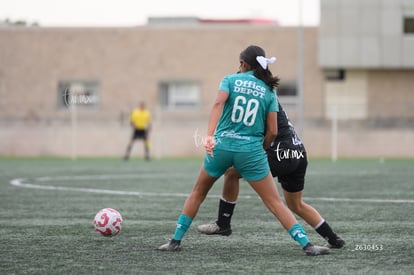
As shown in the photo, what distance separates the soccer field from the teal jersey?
3.54 ft

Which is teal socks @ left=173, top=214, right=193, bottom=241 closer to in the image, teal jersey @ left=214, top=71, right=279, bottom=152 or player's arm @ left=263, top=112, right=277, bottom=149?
teal jersey @ left=214, top=71, right=279, bottom=152

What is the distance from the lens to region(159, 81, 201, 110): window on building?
4650cm

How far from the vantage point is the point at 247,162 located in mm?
8836

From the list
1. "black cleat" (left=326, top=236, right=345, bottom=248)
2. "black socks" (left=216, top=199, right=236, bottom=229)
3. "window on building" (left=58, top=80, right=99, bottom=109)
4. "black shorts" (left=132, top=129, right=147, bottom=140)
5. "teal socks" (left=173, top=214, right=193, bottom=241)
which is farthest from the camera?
"window on building" (left=58, top=80, right=99, bottom=109)

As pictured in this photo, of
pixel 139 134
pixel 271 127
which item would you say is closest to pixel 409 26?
pixel 139 134

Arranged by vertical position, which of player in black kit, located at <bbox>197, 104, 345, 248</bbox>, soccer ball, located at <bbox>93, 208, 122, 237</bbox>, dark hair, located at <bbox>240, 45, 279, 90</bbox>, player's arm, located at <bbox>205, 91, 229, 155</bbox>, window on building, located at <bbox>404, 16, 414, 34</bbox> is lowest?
soccer ball, located at <bbox>93, 208, 122, 237</bbox>

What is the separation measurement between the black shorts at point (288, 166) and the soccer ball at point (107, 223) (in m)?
1.89

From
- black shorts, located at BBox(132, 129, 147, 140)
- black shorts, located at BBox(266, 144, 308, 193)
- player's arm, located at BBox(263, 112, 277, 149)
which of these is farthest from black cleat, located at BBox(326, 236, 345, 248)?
black shorts, located at BBox(132, 129, 147, 140)

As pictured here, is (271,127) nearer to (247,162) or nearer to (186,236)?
(247,162)

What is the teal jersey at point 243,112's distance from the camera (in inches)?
346

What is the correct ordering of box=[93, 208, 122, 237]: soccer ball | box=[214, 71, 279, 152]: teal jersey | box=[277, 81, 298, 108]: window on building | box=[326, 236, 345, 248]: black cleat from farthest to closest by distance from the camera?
box=[277, 81, 298, 108]: window on building < box=[93, 208, 122, 237]: soccer ball < box=[326, 236, 345, 248]: black cleat < box=[214, 71, 279, 152]: teal jersey

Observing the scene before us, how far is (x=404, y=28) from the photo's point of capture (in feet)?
146

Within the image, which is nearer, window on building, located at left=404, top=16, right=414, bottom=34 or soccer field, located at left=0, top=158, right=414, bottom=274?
soccer field, located at left=0, top=158, right=414, bottom=274

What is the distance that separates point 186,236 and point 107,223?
0.99m
